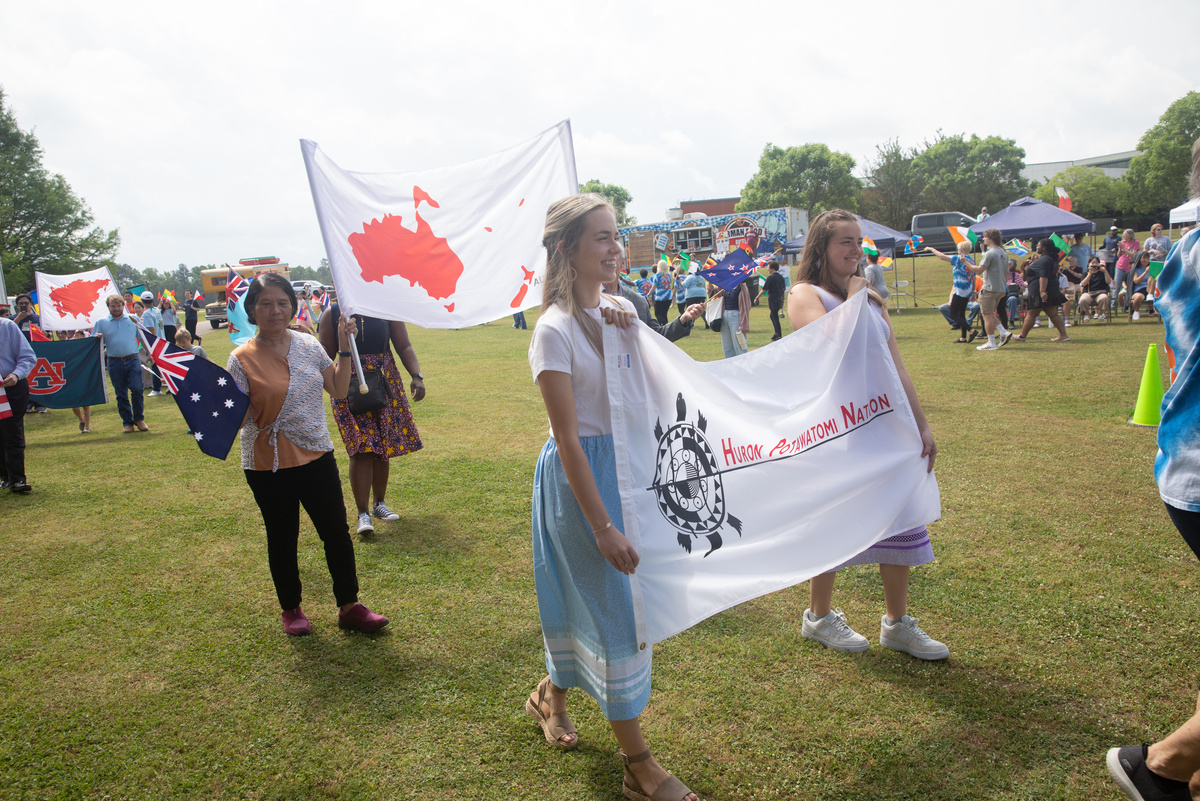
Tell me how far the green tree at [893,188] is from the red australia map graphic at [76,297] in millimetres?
48772

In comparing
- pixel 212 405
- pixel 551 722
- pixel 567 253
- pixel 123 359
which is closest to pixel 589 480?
pixel 567 253

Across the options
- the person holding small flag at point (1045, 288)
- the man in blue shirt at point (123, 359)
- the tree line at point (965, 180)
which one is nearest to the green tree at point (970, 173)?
the tree line at point (965, 180)

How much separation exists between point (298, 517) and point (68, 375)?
390 inches

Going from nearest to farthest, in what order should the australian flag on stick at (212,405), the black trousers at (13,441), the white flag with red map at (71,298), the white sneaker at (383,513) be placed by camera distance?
1. the australian flag on stick at (212,405)
2. the white sneaker at (383,513)
3. the black trousers at (13,441)
4. the white flag with red map at (71,298)

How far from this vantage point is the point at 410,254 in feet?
12.3

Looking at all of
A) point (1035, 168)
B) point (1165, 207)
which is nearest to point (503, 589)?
point (1165, 207)

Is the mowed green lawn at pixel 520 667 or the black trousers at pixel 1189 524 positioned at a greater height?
the black trousers at pixel 1189 524

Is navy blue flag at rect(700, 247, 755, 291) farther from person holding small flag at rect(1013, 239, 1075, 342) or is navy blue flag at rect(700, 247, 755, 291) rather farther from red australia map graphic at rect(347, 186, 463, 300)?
person holding small flag at rect(1013, 239, 1075, 342)

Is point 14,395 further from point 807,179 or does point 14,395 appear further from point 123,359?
point 807,179

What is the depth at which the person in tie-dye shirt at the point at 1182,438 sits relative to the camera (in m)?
1.95

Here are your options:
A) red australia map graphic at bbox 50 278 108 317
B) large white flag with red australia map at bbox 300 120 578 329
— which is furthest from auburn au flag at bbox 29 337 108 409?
large white flag with red australia map at bbox 300 120 578 329

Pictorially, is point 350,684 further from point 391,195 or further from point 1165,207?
point 1165,207

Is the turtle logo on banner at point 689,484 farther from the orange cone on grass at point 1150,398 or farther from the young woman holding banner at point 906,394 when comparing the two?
the orange cone on grass at point 1150,398

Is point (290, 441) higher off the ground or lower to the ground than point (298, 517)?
higher
